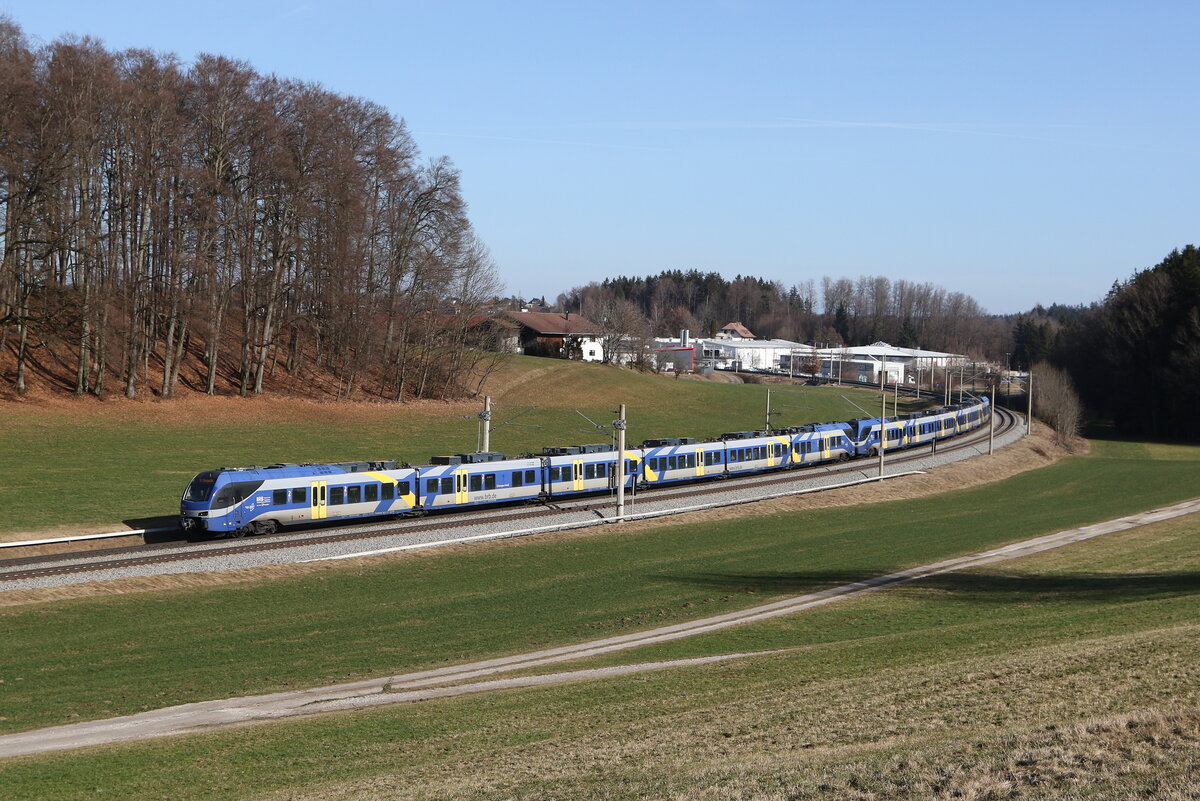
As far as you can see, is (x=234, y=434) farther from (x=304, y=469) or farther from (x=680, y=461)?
(x=680, y=461)

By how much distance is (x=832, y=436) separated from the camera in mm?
75750

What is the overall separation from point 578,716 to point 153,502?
1350 inches

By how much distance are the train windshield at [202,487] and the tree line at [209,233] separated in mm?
23554

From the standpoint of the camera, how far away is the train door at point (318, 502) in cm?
4362

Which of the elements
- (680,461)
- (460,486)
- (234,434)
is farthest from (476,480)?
(234,434)

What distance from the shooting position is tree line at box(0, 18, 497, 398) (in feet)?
196

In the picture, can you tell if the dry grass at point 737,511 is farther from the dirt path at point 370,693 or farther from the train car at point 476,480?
the dirt path at point 370,693

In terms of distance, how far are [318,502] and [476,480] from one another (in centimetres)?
843

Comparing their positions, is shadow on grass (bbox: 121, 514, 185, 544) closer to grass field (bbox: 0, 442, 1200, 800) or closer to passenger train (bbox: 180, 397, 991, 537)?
passenger train (bbox: 180, 397, 991, 537)

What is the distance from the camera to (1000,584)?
35438 mm

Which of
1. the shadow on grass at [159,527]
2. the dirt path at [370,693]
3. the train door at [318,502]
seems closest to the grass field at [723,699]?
the dirt path at [370,693]

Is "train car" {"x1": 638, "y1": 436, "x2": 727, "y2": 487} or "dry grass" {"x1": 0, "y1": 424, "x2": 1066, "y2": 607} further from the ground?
"train car" {"x1": 638, "y1": 436, "x2": 727, "y2": 487}

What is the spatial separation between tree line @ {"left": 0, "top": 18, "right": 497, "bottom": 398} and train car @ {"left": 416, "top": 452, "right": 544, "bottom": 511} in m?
25.0

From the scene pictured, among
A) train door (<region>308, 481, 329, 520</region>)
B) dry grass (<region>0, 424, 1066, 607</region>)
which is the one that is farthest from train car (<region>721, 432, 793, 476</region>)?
train door (<region>308, 481, 329, 520</region>)
